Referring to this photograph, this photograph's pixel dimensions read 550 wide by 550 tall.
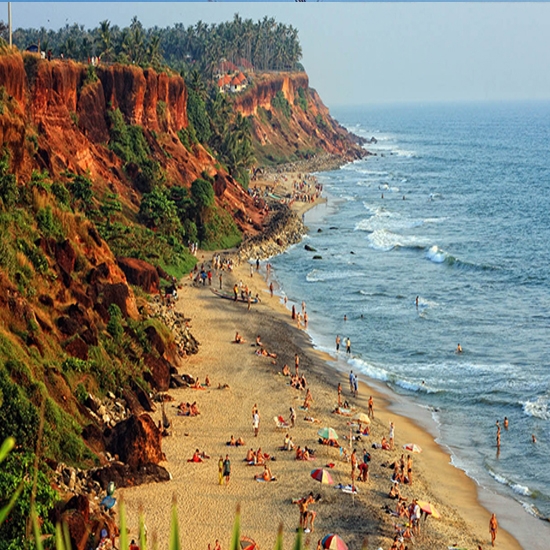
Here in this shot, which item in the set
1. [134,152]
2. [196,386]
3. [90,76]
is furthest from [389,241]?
[196,386]

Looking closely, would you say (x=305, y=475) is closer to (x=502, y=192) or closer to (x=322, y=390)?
(x=322, y=390)

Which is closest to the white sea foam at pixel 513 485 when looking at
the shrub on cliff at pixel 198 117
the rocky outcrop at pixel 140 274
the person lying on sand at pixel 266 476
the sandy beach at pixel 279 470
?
the sandy beach at pixel 279 470

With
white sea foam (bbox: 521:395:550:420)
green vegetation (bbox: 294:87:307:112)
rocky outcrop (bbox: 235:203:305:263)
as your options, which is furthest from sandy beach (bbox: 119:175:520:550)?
green vegetation (bbox: 294:87:307:112)

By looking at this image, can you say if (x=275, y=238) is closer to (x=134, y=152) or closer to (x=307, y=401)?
(x=134, y=152)

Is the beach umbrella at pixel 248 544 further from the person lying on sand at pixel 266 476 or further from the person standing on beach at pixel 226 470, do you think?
the person lying on sand at pixel 266 476

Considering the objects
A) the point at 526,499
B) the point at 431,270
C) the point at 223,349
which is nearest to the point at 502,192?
the point at 431,270

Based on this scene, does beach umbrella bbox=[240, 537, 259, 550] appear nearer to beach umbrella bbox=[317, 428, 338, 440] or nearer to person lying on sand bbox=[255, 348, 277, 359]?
beach umbrella bbox=[317, 428, 338, 440]
